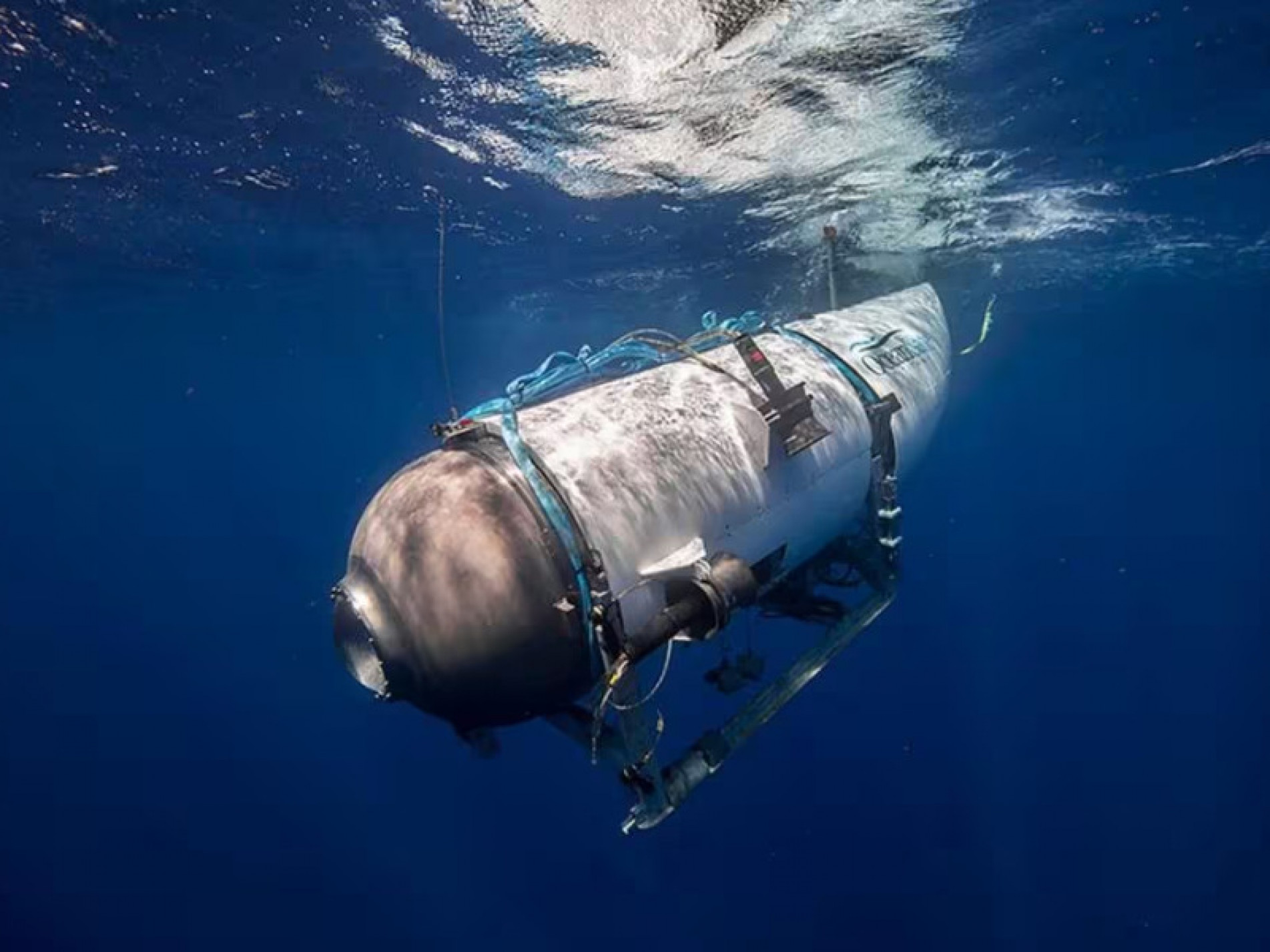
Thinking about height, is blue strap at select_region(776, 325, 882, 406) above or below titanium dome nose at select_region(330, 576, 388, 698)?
above

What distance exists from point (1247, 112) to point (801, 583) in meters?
9.61

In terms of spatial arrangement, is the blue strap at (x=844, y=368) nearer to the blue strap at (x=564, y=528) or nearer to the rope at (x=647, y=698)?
the rope at (x=647, y=698)

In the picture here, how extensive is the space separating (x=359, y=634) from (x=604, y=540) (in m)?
1.29

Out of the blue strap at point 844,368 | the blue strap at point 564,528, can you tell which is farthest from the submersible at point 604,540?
the blue strap at point 844,368

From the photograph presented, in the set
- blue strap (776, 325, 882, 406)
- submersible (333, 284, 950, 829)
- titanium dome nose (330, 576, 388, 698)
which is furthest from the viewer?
blue strap (776, 325, 882, 406)

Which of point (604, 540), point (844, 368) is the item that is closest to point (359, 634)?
point (604, 540)

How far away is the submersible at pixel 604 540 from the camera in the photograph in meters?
2.94

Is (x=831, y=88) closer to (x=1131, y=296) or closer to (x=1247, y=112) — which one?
(x=1247, y=112)

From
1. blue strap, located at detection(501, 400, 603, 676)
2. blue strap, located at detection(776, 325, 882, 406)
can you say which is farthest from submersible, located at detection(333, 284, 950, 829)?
blue strap, located at detection(776, 325, 882, 406)

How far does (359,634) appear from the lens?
3.25 m

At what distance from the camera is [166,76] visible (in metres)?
7.58

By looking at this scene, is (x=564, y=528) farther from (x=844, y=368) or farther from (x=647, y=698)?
(x=844, y=368)

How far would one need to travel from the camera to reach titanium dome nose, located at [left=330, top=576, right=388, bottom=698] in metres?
3.07

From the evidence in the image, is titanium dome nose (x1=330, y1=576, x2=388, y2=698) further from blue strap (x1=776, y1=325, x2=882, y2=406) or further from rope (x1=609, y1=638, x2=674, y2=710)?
blue strap (x1=776, y1=325, x2=882, y2=406)
